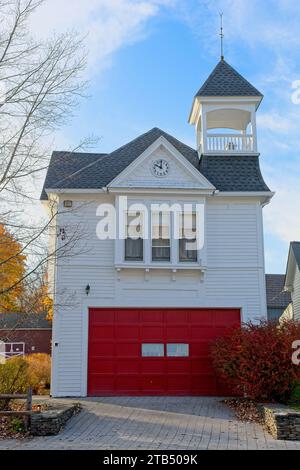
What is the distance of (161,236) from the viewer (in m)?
16.3

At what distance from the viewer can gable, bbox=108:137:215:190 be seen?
642 inches

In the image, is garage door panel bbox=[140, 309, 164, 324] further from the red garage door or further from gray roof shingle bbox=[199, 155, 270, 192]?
gray roof shingle bbox=[199, 155, 270, 192]

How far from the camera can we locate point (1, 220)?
12453 millimetres

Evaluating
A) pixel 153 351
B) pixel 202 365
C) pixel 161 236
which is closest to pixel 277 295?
pixel 202 365

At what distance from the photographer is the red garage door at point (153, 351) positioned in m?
15.6

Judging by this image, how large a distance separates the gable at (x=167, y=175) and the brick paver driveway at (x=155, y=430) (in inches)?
254

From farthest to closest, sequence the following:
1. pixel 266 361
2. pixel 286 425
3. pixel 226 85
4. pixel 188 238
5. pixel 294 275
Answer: pixel 294 275 → pixel 226 85 → pixel 188 238 → pixel 266 361 → pixel 286 425

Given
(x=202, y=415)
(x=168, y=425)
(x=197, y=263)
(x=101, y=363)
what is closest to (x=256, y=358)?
(x=202, y=415)

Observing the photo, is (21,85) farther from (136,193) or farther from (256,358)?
(256,358)

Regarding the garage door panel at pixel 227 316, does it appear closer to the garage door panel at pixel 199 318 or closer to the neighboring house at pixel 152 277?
the neighboring house at pixel 152 277

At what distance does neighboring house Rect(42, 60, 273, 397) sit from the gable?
0.03m

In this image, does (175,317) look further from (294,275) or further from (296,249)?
(294,275)

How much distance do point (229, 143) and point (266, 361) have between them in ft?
27.1

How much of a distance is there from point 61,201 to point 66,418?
713 cm
